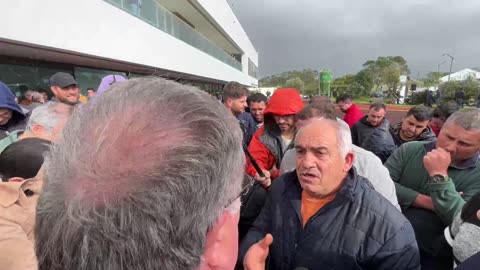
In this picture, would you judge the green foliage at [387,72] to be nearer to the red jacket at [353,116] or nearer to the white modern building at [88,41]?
the white modern building at [88,41]

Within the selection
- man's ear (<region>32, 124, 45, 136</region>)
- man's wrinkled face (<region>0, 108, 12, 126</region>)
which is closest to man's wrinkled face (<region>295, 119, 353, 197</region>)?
man's ear (<region>32, 124, 45, 136</region>)

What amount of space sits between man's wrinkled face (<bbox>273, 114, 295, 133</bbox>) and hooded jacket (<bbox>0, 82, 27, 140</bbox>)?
2.43 m

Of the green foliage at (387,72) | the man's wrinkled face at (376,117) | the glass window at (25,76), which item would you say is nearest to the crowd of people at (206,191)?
the man's wrinkled face at (376,117)

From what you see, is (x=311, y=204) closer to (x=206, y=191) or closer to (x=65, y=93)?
(x=206, y=191)

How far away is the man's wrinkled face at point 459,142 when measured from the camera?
199 centimetres

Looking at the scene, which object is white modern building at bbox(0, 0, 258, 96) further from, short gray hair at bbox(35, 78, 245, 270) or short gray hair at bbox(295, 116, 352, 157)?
short gray hair at bbox(295, 116, 352, 157)

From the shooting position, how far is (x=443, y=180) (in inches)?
73.2

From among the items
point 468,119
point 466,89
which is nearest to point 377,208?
point 468,119

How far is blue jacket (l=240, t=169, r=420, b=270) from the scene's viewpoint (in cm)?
149

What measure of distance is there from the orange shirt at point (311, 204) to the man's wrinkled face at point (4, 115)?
9.20ft

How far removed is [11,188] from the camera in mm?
1176

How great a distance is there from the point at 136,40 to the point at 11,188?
8.78 metres

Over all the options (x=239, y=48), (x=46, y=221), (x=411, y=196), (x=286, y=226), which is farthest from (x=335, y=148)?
(x=239, y=48)

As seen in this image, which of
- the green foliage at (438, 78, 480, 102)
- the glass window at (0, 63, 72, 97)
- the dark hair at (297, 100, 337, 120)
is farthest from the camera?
the green foliage at (438, 78, 480, 102)
